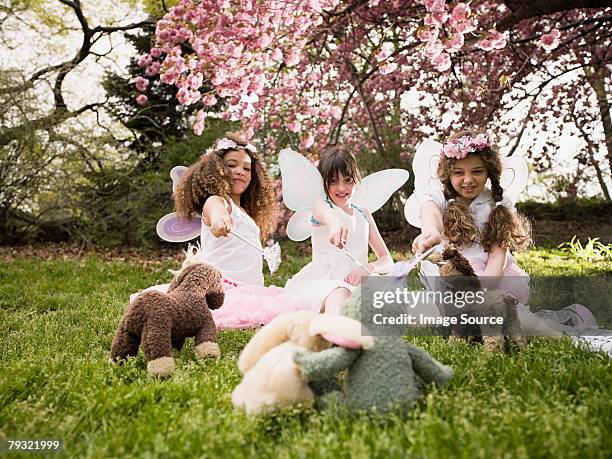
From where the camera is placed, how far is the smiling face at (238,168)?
3984 mm

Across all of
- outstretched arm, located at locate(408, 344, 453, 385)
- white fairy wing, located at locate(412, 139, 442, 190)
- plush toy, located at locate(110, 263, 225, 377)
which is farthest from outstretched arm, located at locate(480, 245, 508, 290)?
plush toy, located at locate(110, 263, 225, 377)

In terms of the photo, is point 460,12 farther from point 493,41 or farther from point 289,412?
point 289,412

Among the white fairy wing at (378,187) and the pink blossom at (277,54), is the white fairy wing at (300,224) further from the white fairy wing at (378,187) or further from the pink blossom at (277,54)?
the pink blossom at (277,54)

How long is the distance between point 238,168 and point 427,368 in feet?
8.46

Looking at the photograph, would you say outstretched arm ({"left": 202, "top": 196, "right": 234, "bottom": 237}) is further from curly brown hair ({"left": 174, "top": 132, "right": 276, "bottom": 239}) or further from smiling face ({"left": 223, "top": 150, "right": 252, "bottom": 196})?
smiling face ({"left": 223, "top": 150, "right": 252, "bottom": 196})

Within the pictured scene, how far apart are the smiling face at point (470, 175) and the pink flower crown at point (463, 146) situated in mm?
58

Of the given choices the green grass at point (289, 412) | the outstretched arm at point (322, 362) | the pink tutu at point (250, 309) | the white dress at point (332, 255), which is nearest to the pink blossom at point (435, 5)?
the white dress at point (332, 255)

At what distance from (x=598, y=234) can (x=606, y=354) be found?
283 inches

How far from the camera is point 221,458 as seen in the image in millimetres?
1412

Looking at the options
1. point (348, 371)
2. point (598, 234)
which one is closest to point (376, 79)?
point (598, 234)

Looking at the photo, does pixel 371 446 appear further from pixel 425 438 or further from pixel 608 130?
pixel 608 130

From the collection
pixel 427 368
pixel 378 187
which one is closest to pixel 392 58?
pixel 378 187

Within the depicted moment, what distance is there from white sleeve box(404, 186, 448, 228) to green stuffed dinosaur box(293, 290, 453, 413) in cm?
162

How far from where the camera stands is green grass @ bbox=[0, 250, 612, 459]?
55.4 inches
